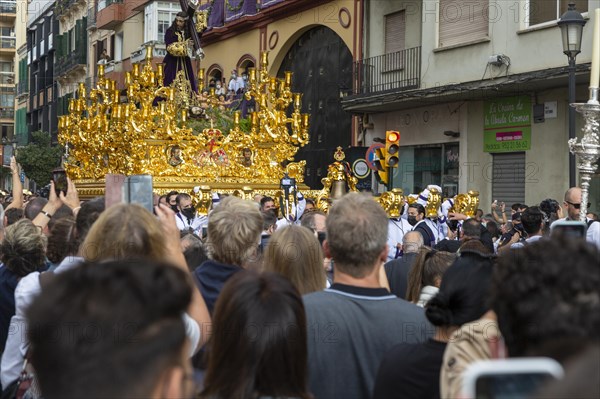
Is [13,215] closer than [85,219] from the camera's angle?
No

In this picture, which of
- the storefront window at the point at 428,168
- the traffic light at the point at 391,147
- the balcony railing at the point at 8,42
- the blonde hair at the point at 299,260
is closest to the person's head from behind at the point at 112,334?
the blonde hair at the point at 299,260

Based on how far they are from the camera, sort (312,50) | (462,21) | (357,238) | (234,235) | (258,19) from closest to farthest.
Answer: (357,238), (234,235), (462,21), (312,50), (258,19)

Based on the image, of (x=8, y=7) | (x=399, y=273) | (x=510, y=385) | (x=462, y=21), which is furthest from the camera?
(x=8, y=7)

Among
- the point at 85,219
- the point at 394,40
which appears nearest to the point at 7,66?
the point at 394,40

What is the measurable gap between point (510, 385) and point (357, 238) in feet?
7.76

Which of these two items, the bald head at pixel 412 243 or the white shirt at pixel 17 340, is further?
the bald head at pixel 412 243

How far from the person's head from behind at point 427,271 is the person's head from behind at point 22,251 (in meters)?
2.07

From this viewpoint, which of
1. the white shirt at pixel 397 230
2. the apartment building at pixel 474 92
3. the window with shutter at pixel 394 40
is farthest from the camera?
the window with shutter at pixel 394 40

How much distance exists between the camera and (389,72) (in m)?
22.3

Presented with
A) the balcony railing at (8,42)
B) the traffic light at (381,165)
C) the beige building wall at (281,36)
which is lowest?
the traffic light at (381,165)

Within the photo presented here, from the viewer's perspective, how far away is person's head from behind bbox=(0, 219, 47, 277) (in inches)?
206

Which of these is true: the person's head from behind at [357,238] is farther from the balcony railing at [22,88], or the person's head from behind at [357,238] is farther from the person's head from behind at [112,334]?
the balcony railing at [22,88]

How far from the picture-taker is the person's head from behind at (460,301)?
3342 mm

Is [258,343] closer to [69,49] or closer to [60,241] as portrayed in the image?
[60,241]
